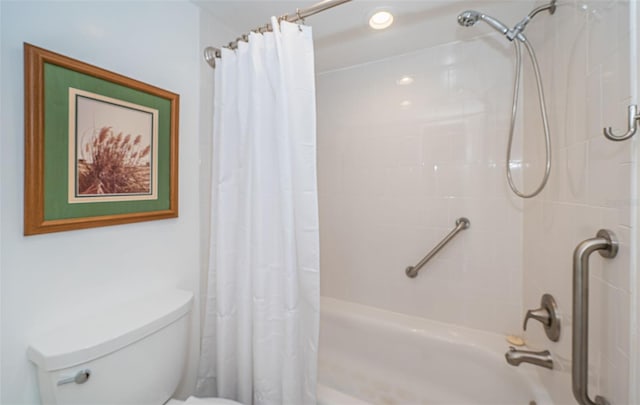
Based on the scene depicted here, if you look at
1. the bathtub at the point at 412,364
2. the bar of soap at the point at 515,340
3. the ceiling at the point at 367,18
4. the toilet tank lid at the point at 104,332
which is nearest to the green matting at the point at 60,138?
the toilet tank lid at the point at 104,332

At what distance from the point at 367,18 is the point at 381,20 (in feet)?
0.23

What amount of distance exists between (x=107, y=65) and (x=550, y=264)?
185 centimetres

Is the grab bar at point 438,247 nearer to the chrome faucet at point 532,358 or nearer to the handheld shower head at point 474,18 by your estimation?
the chrome faucet at point 532,358

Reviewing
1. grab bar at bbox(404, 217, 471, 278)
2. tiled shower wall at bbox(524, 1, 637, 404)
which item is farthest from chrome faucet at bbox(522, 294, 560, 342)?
grab bar at bbox(404, 217, 471, 278)

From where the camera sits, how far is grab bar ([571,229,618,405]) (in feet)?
2.32

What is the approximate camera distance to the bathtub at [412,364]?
124cm

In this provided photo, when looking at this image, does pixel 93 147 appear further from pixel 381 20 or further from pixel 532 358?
pixel 532 358

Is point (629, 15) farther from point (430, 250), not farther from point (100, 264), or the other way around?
point (100, 264)

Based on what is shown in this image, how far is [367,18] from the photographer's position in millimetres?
1283

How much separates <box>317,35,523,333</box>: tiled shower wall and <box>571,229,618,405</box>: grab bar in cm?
73

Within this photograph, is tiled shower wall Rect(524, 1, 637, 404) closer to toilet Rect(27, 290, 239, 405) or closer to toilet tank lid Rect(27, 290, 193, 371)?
toilet Rect(27, 290, 239, 405)

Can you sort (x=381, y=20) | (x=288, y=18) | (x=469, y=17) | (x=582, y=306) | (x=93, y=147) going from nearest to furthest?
(x=582, y=306)
(x=93, y=147)
(x=288, y=18)
(x=469, y=17)
(x=381, y=20)

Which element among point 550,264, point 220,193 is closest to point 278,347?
point 220,193

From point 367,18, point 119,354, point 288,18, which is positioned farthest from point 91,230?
point 367,18
